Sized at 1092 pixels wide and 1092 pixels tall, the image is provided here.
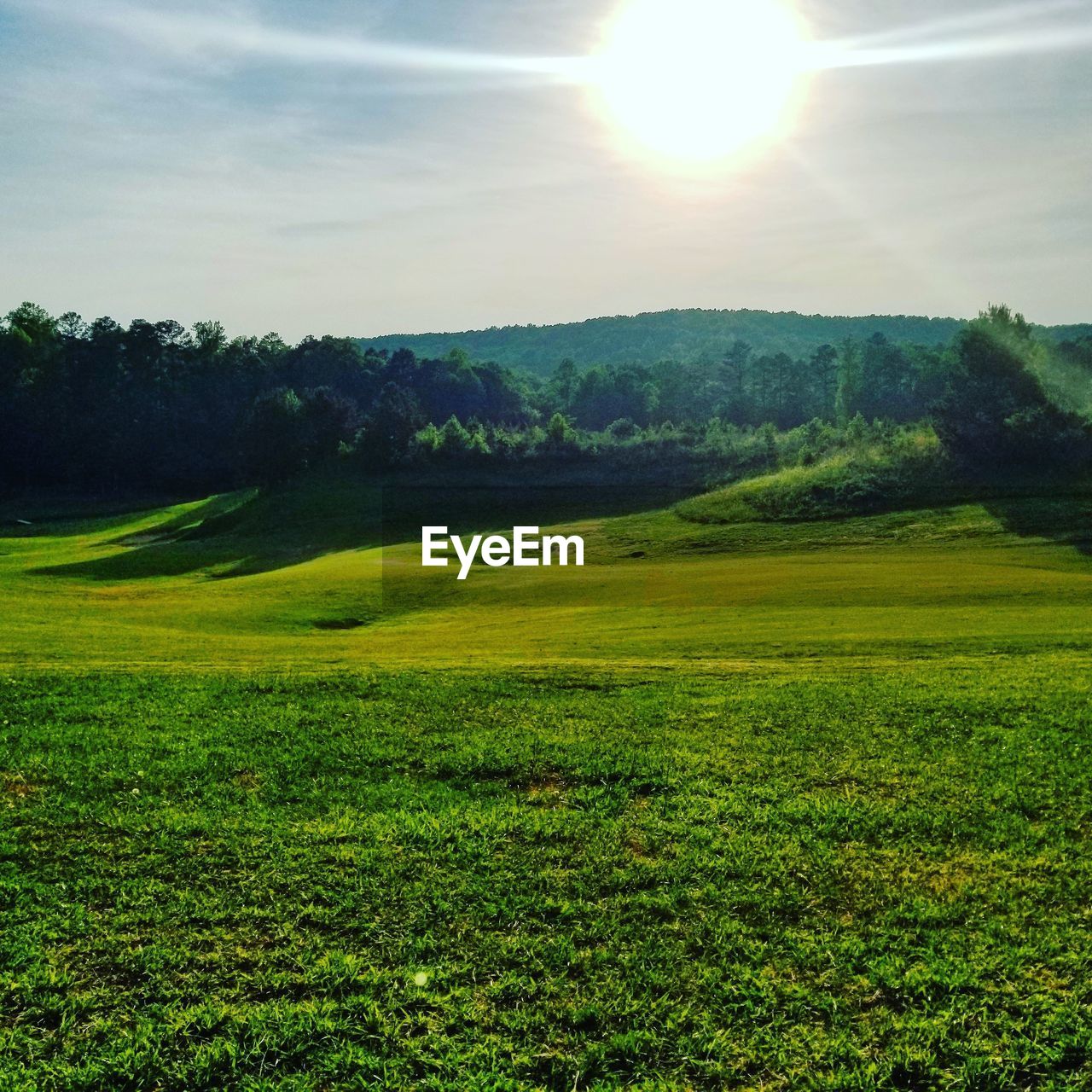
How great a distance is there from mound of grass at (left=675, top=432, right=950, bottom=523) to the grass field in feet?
144

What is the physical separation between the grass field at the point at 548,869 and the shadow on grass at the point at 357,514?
135ft

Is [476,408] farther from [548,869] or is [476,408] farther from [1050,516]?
[548,869]

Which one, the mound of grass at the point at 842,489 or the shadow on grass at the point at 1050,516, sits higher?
the mound of grass at the point at 842,489

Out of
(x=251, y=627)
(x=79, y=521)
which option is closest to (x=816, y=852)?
(x=251, y=627)

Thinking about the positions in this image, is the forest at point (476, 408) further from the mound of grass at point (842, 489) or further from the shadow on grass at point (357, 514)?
the shadow on grass at point (357, 514)

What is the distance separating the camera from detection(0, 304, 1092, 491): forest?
72375 millimetres

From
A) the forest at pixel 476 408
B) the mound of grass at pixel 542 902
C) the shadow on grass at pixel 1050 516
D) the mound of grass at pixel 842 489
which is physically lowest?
the mound of grass at pixel 542 902

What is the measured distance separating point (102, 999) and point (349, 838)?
2.94 metres

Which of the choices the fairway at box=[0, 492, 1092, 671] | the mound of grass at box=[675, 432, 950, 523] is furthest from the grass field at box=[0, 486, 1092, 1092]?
the mound of grass at box=[675, 432, 950, 523]

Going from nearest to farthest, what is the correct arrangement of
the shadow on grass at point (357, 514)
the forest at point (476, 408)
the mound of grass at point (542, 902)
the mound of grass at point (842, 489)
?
1. the mound of grass at point (542, 902)
2. the shadow on grass at point (357, 514)
3. the mound of grass at point (842, 489)
4. the forest at point (476, 408)

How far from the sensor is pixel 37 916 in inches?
307

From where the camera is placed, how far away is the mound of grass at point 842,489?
63.0 metres

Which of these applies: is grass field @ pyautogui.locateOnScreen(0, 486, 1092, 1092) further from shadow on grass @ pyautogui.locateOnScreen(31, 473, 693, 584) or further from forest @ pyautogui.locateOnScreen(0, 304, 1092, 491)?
forest @ pyautogui.locateOnScreen(0, 304, 1092, 491)

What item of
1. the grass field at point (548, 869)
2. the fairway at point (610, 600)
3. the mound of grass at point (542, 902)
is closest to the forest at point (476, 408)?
the fairway at point (610, 600)
